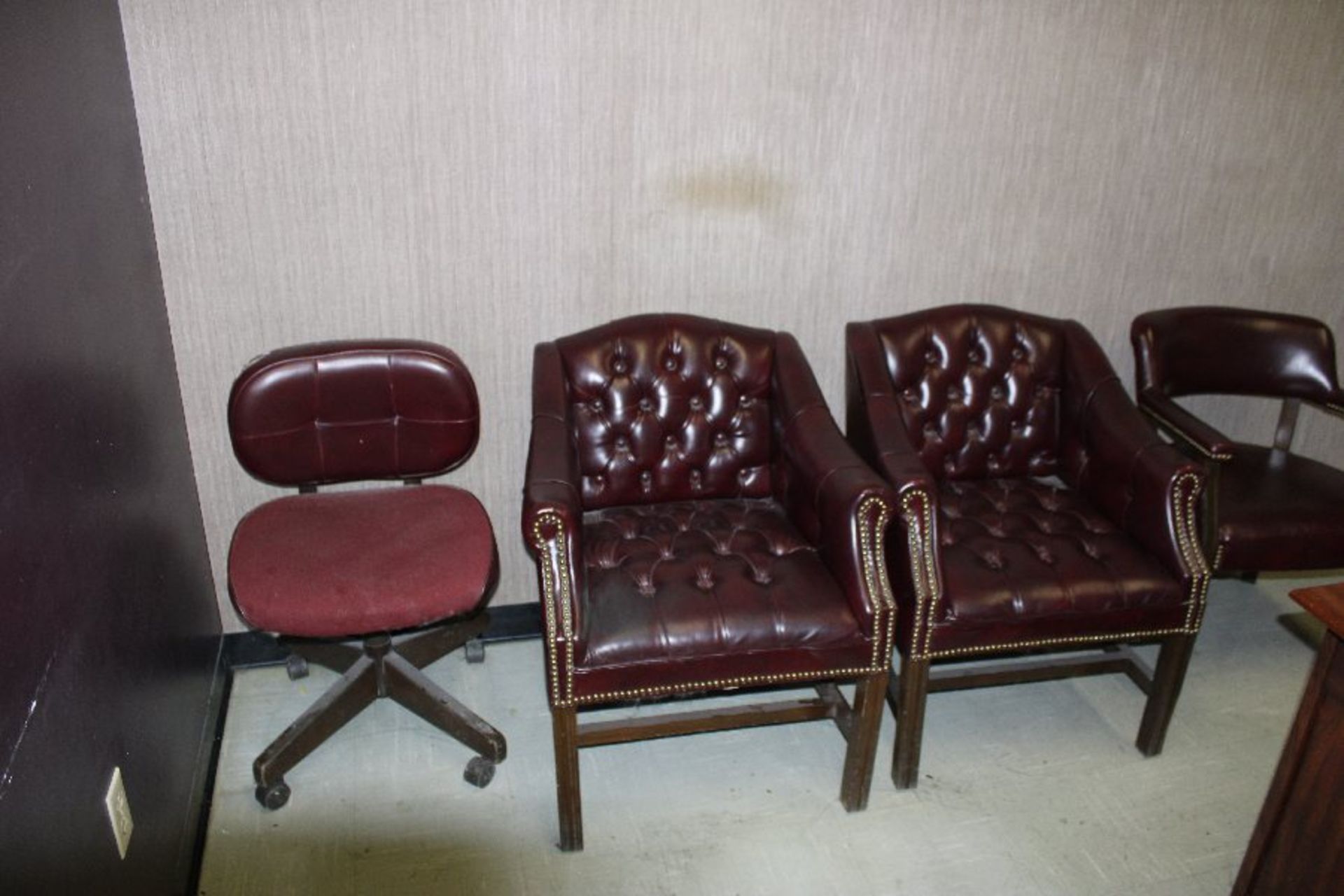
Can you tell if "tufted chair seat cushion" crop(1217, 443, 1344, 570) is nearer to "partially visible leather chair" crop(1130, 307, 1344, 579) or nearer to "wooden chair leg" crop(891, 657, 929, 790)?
"partially visible leather chair" crop(1130, 307, 1344, 579)

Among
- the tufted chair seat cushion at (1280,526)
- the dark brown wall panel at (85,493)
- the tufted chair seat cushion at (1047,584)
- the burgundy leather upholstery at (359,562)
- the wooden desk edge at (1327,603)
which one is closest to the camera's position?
the dark brown wall panel at (85,493)

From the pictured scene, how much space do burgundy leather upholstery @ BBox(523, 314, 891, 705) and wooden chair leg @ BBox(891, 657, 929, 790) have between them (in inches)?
7.0

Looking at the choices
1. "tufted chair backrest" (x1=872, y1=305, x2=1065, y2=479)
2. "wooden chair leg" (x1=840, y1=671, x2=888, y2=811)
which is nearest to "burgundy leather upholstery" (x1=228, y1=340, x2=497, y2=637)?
"wooden chair leg" (x1=840, y1=671, x2=888, y2=811)

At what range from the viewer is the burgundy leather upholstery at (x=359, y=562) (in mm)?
2207

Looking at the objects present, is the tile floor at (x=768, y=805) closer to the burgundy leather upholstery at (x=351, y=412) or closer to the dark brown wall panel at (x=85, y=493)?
the dark brown wall panel at (x=85, y=493)

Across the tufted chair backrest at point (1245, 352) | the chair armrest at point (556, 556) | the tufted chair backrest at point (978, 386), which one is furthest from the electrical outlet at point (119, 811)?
the tufted chair backrest at point (1245, 352)

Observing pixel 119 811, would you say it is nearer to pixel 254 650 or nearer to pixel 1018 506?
pixel 254 650

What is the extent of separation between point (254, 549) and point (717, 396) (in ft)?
3.82

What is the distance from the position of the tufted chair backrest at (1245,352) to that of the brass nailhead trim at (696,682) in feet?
A: 4.07

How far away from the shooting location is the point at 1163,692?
99.2 inches

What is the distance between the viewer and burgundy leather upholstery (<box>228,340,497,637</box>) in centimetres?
223

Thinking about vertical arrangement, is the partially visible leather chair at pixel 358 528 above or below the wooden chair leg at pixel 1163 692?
above

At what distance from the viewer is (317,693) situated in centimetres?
276

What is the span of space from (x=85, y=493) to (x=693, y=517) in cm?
135
